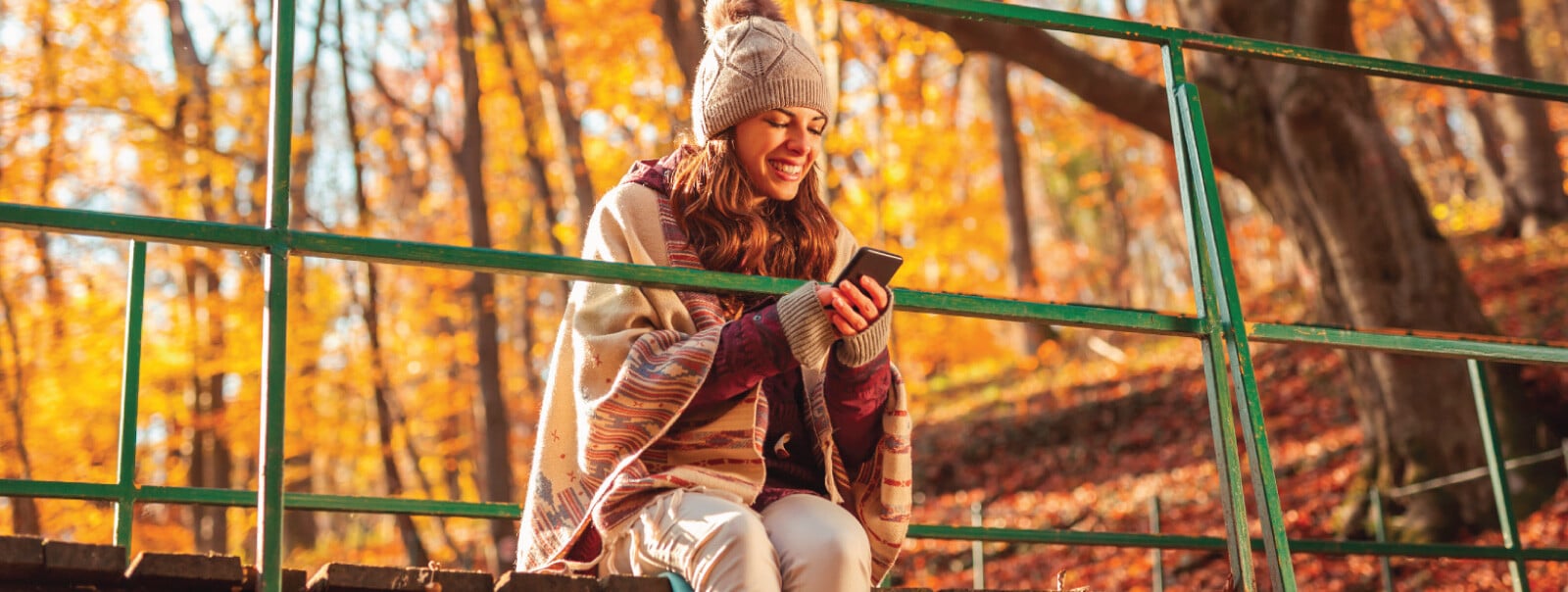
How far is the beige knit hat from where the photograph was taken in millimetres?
2598

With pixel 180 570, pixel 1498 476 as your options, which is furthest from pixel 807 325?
pixel 1498 476

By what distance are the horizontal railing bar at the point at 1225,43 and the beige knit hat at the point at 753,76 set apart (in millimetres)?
268

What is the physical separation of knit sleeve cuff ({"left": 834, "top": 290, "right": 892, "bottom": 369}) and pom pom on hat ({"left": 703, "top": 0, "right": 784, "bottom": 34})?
849mm

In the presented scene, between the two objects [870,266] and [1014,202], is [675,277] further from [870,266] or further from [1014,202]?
[1014,202]

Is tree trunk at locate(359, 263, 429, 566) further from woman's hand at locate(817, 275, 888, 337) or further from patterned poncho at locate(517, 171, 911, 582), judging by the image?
woman's hand at locate(817, 275, 888, 337)

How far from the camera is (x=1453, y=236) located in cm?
1416

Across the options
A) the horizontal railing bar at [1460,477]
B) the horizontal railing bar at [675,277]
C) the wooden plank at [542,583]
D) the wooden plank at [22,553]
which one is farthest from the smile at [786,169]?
the horizontal railing bar at [1460,477]

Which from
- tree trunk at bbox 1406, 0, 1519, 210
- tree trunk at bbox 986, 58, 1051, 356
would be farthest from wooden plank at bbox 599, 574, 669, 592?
tree trunk at bbox 1406, 0, 1519, 210

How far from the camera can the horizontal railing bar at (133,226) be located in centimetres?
175

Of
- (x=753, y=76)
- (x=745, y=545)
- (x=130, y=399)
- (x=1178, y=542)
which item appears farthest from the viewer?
(x=1178, y=542)

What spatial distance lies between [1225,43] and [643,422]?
4.24 feet

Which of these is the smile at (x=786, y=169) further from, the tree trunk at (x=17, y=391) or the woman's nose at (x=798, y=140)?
the tree trunk at (x=17, y=391)

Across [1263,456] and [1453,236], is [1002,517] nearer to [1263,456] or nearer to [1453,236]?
[1453,236]

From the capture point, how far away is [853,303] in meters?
2.08
